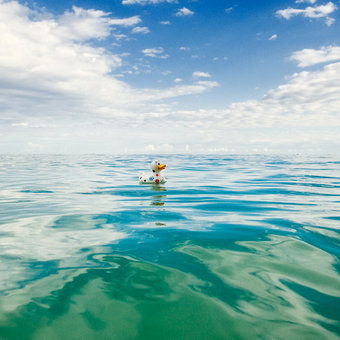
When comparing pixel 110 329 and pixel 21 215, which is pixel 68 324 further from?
pixel 21 215

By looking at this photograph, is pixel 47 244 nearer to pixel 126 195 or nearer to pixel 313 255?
pixel 313 255

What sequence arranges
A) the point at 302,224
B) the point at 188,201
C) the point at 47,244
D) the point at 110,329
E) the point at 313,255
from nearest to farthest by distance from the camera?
the point at 110,329 → the point at 313,255 → the point at 47,244 → the point at 302,224 → the point at 188,201

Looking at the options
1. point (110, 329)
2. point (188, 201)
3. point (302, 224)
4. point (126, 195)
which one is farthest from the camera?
point (126, 195)

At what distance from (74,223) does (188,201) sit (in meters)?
3.05

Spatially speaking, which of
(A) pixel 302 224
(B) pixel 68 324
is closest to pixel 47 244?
(B) pixel 68 324

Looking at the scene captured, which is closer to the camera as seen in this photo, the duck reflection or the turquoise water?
the turquoise water

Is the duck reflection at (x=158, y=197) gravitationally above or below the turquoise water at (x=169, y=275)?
above

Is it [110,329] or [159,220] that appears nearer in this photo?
[110,329]

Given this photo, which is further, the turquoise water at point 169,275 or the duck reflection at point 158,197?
the duck reflection at point 158,197

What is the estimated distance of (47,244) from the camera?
350 centimetres

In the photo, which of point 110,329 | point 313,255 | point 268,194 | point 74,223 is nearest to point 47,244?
point 74,223

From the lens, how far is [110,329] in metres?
1.84

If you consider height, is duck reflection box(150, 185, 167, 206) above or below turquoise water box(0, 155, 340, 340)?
above

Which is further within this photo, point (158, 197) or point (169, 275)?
point (158, 197)
